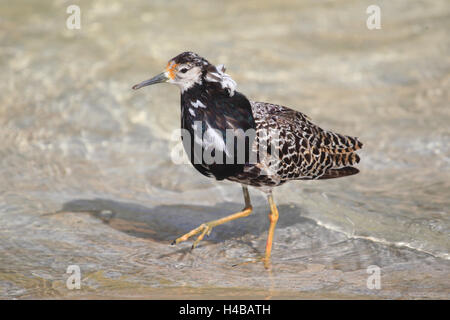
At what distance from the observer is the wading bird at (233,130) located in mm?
5648

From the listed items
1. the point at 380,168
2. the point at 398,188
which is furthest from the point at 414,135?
the point at 398,188

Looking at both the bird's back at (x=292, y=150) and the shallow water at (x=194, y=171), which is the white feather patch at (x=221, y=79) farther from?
the shallow water at (x=194, y=171)

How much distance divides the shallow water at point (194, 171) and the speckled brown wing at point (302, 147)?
2.07 ft

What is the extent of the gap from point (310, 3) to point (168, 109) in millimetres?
4938

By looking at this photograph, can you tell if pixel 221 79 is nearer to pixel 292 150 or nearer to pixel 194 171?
pixel 292 150

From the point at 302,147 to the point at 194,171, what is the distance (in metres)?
2.54

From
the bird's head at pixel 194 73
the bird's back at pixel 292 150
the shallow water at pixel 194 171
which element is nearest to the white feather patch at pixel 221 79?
the bird's head at pixel 194 73

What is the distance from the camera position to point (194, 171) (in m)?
8.47

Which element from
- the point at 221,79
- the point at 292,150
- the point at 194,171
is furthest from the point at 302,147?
the point at 194,171

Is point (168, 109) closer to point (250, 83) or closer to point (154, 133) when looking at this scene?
point (154, 133)

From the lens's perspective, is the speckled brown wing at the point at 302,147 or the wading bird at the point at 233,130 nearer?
the wading bird at the point at 233,130

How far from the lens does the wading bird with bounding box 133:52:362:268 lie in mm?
5648

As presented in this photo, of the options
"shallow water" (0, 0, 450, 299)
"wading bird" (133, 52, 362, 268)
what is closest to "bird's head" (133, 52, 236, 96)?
"wading bird" (133, 52, 362, 268)

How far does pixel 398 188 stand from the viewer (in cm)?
780
